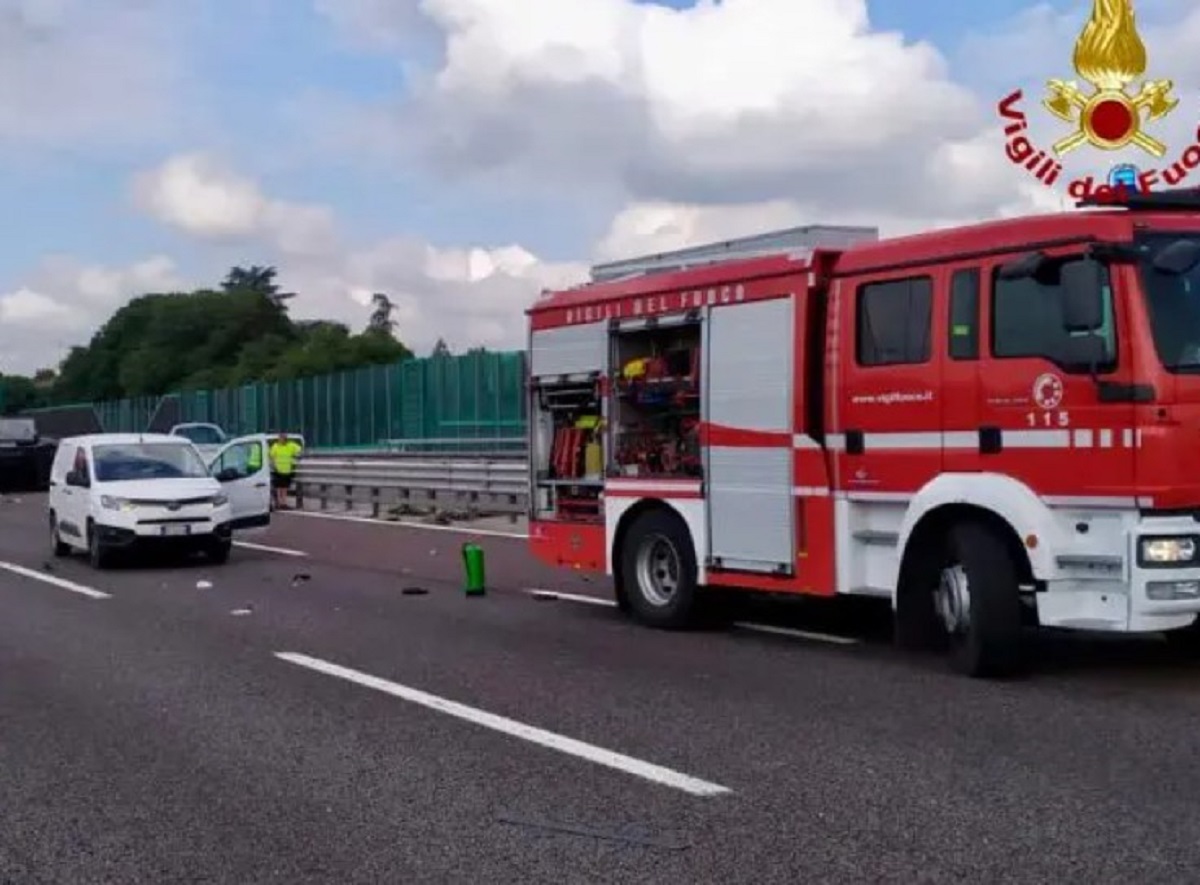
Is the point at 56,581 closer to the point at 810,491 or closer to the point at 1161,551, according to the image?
the point at 810,491

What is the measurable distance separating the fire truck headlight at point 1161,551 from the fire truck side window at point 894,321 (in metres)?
1.84

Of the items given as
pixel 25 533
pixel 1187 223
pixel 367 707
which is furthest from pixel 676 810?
pixel 25 533

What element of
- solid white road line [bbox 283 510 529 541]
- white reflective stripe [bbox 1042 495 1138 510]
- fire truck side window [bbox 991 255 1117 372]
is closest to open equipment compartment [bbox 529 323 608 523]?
fire truck side window [bbox 991 255 1117 372]

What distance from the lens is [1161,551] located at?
8.73m

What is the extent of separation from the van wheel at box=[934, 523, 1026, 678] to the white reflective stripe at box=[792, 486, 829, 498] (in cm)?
112

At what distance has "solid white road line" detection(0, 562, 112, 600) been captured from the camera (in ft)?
52.8

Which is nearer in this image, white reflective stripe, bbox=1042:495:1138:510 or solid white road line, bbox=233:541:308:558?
white reflective stripe, bbox=1042:495:1138:510

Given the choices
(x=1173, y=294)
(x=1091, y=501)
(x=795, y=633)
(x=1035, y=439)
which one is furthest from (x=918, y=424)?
(x=795, y=633)

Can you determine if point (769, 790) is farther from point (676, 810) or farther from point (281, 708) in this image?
point (281, 708)

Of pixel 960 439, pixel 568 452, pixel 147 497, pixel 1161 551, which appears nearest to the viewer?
pixel 1161 551

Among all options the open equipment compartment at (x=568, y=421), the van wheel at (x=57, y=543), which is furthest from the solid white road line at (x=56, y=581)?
the open equipment compartment at (x=568, y=421)

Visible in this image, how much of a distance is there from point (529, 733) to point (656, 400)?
14.8ft

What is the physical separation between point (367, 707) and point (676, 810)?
305 cm

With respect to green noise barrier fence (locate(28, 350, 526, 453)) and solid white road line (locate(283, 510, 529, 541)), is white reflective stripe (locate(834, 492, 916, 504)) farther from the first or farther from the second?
green noise barrier fence (locate(28, 350, 526, 453))
